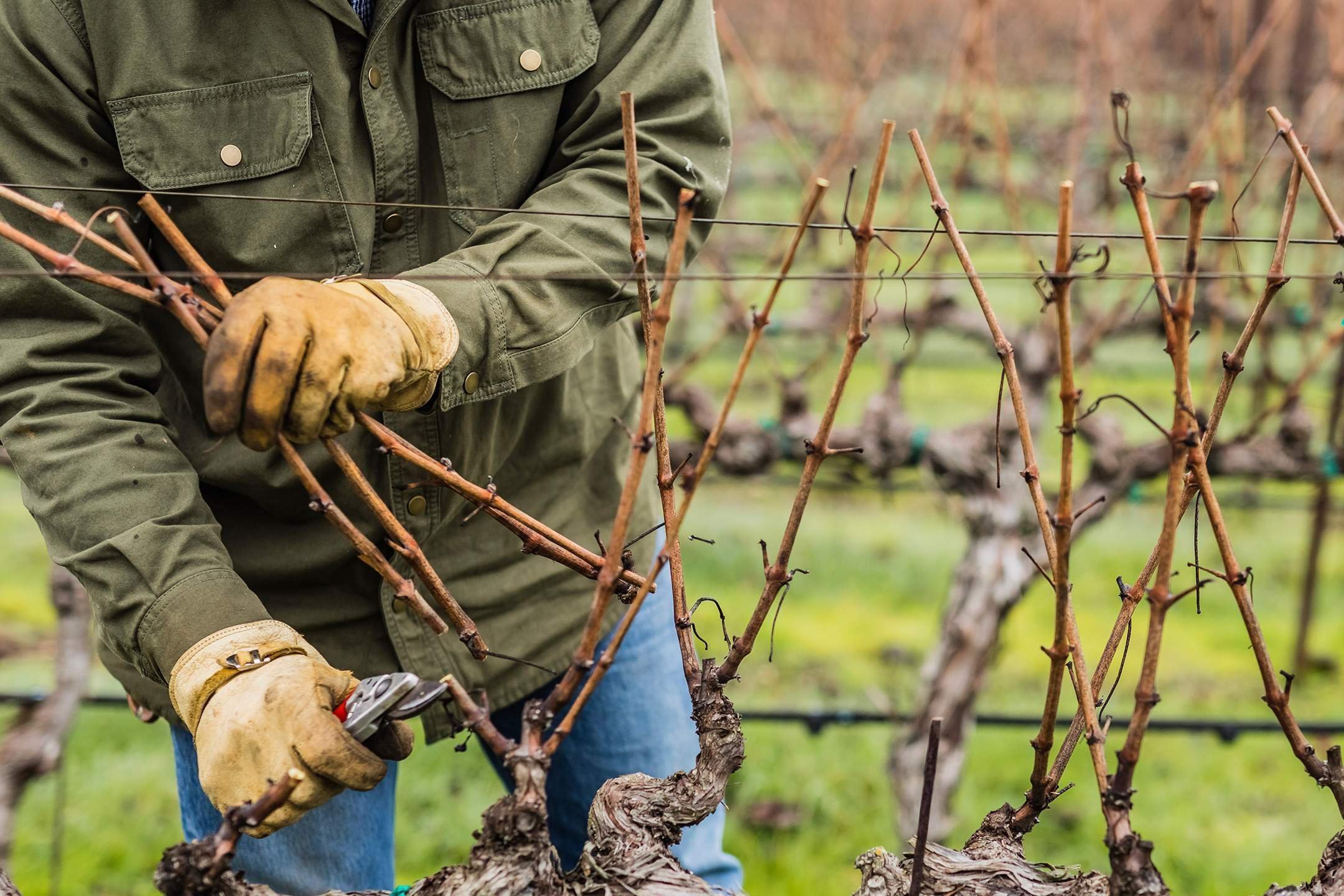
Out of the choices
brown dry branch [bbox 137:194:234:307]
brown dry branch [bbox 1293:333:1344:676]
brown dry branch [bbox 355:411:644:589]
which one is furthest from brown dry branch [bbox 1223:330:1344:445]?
brown dry branch [bbox 137:194:234:307]

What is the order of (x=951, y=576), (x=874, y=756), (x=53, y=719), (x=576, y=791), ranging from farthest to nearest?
1. (x=951, y=576)
2. (x=874, y=756)
3. (x=53, y=719)
4. (x=576, y=791)

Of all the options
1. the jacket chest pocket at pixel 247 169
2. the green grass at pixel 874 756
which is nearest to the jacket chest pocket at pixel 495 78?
the jacket chest pocket at pixel 247 169

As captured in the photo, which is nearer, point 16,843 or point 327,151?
point 327,151

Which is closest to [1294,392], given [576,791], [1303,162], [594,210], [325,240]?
[1303,162]

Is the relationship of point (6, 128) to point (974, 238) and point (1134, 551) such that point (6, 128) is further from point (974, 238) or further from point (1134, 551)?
point (974, 238)

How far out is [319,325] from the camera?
52.0 inches

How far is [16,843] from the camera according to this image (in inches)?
144

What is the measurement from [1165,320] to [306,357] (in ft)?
3.04

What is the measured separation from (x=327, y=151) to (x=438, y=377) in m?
0.42

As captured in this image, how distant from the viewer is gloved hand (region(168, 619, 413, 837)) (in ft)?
4.57

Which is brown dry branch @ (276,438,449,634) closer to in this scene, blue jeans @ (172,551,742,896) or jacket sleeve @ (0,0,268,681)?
jacket sleeve @ (0,0,268,681)

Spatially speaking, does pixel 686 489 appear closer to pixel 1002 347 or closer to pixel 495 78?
pixel 1002 347

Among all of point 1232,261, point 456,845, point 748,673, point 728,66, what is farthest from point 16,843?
point 728,66

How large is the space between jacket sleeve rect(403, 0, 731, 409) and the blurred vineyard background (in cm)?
38
